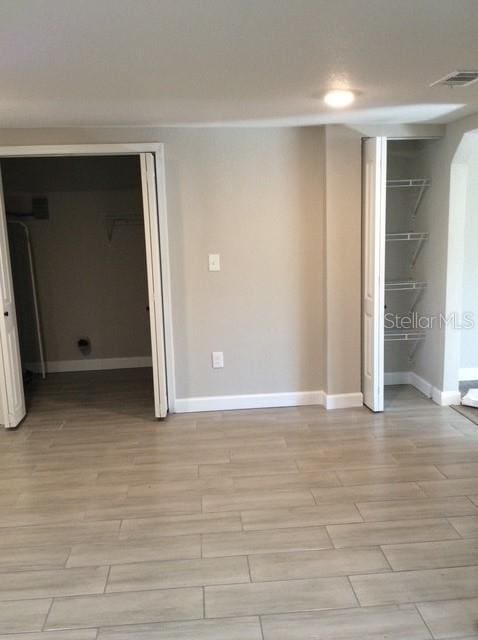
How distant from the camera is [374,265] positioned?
3.88m

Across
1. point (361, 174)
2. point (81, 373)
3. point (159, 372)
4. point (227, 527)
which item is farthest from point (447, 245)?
point (81, 373)

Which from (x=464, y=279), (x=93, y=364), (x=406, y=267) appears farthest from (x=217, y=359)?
(x=464, y=279)

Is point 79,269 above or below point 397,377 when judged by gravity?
above

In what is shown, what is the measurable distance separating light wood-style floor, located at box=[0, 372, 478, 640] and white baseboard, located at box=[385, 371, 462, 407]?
144 millimetres

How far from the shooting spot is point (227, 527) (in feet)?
8.52

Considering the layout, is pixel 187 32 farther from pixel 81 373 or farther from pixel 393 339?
pixel 81 373

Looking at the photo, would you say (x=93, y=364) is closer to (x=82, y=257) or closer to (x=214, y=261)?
(x=82, y=257)

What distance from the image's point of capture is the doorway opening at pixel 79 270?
527 centimetres

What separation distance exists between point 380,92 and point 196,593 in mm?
2588

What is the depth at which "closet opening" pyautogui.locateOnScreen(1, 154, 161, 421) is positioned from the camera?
5.28 meters

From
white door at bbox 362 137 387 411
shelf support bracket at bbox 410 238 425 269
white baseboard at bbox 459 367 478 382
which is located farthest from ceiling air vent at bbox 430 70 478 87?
white baseboard at bbox 459 367 478 382

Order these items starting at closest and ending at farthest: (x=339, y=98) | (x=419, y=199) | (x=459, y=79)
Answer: (x=459, y=79) → (x=339, y=98) → (x=419, y=199)

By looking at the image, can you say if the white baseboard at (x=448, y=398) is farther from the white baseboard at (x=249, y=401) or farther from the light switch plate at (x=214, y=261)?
the light switch plate at (x=214, y=261)

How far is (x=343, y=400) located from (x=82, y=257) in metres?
3.03
